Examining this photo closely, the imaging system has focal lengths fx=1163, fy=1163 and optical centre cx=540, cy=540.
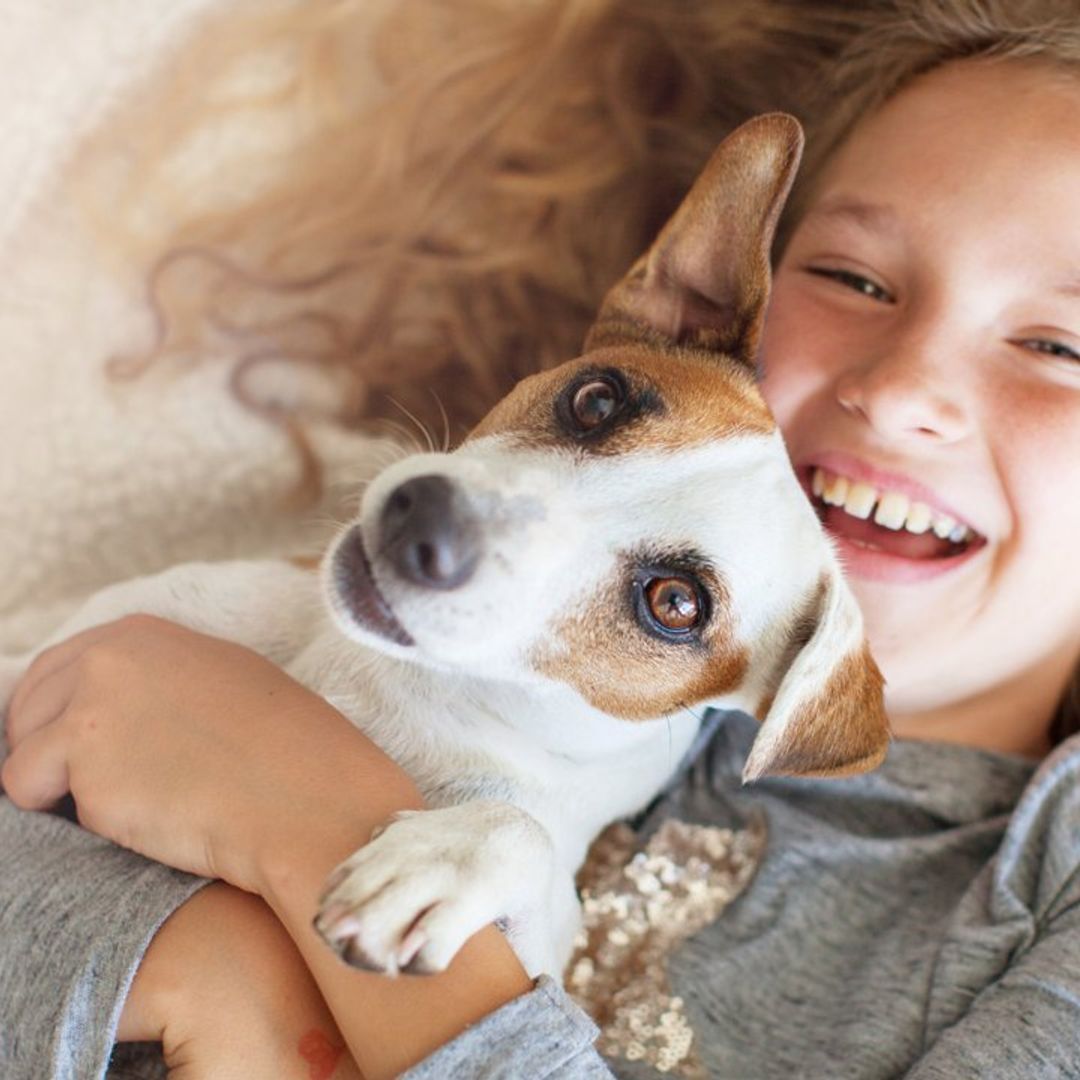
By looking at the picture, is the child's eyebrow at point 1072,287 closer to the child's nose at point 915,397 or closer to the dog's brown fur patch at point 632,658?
the child's nose at point 915,397

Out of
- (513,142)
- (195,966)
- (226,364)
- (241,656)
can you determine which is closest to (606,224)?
(513,142)

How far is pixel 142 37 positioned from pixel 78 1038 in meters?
1.87

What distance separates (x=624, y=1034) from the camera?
1831 millimetres

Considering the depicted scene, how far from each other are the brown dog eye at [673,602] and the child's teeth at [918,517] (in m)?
0.53

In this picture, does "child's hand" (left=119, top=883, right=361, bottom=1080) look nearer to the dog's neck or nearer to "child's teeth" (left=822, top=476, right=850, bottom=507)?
the dog's neck

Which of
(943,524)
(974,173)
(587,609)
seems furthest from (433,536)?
(974,173)

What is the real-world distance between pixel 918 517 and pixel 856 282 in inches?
→ 18.1

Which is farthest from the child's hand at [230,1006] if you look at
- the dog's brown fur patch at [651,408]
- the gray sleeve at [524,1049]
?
the dog's brown fur patch at [651,408]

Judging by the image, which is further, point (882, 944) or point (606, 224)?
point (606, 224)

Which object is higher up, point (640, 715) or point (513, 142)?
point (513, 142)

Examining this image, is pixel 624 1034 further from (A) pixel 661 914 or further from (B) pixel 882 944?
(B) pixel 882 944

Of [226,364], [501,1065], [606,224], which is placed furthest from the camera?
[606,224]

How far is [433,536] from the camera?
4.65 ft

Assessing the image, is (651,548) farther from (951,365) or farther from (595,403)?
(951,365)
